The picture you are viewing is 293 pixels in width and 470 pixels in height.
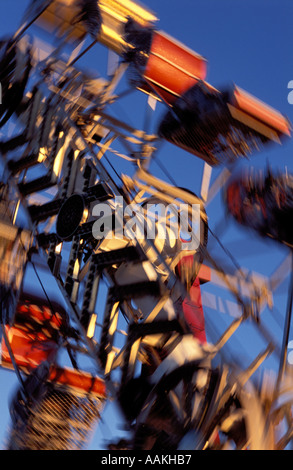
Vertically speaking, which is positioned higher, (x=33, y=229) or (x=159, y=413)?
(x=33, y=229)

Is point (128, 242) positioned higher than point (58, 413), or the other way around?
point (128, 242)

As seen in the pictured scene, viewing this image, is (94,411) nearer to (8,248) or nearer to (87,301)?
(87,301)

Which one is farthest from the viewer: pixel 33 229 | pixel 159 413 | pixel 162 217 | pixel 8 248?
pixel 8 248

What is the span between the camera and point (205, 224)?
13.1 metres

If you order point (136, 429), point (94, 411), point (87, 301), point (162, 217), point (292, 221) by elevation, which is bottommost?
point (94, 411)

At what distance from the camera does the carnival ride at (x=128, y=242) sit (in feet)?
34.0

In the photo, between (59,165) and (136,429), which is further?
(59,165)

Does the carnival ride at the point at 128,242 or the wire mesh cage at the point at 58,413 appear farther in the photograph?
the wire mesh cage at the point at 58,413

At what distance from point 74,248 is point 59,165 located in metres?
2.22

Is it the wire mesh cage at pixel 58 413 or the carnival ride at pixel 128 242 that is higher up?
the carnival ride at pixel 128 242

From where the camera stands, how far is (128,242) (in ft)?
40.7

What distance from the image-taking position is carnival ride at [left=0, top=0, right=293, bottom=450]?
10.4 m
